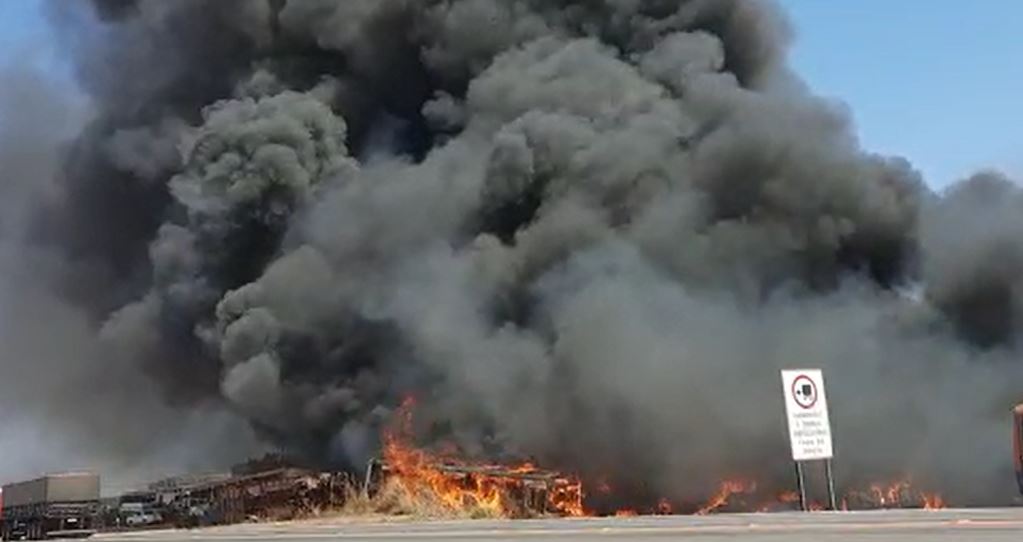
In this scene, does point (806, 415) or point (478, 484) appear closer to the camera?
point (806, 415)

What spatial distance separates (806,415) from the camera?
28.4 m

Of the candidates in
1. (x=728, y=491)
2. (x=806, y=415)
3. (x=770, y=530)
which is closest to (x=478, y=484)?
(x=728, y=491)

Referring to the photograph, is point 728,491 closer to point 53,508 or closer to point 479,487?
point 479,487

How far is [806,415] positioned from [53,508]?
36553mm

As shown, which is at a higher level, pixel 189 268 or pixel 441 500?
pixel 189 268

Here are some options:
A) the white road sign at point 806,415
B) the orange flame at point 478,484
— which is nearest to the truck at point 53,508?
the orange flame at point 478,484

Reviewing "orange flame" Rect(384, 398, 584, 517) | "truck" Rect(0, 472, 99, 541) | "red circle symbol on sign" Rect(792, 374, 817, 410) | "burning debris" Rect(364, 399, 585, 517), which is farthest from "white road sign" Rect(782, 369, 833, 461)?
"truck" Rect(0, 472, 99, 541)

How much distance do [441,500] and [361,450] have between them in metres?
10.6

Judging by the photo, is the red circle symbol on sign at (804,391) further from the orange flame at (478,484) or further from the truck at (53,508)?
the truck at (53,508)

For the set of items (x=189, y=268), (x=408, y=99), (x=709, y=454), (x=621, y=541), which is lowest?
(x=621, y=541)

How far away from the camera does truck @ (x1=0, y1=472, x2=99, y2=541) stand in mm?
53375

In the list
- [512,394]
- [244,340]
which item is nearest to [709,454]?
[512,394]

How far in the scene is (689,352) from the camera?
1710 inches

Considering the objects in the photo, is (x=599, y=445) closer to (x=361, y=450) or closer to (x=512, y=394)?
(x=512, y=394)
